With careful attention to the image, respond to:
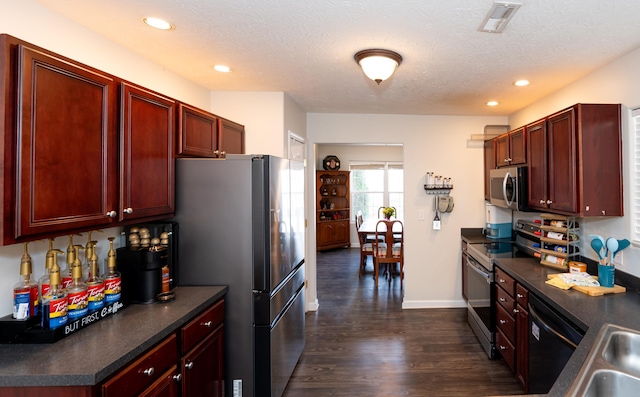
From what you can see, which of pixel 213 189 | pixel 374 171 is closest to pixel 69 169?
pixel 213 189

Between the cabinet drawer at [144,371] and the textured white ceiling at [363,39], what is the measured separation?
166cm

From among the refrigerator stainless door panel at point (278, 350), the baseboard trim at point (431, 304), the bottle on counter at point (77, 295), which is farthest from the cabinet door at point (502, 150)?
the bottle on counter at point (77, 295)

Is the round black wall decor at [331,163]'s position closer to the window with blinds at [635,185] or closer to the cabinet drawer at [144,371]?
the window with blinds at [635,185]

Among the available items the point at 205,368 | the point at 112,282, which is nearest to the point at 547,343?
the point at 205,368

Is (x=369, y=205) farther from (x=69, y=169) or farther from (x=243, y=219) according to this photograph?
(x=69, y=169)

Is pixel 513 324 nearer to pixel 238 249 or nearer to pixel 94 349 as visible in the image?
pixel 238 249

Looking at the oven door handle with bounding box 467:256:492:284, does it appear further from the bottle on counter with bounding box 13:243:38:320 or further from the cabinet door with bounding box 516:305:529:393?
the bottle on counter with bounding box 13:243:38:320

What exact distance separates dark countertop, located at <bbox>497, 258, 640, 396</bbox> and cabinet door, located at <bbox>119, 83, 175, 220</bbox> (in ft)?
6.63

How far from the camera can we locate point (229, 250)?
2.12 m

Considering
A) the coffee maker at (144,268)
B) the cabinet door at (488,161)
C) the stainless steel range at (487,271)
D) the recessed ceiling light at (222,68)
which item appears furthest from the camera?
the cabinet door at (488,161)

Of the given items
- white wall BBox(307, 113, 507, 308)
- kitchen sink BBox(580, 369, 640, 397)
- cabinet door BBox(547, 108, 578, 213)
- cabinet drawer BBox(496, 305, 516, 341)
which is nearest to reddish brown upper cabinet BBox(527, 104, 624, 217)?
cabinet door BBox(547, 108, 578, 213)

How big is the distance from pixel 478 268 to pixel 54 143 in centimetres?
339

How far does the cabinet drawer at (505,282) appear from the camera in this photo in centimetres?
248

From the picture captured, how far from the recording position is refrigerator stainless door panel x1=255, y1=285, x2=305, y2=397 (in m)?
2.10
